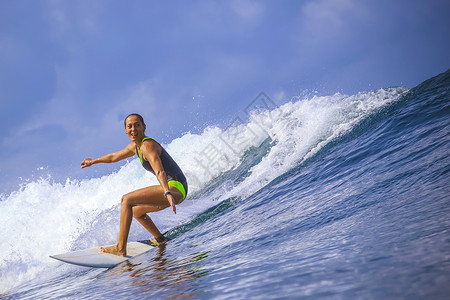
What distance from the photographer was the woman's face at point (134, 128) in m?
4.65

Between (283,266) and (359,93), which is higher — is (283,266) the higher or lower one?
the lower one

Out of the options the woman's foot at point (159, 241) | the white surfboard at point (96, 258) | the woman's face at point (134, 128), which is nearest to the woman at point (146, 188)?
the woman's face at point (134, 128)

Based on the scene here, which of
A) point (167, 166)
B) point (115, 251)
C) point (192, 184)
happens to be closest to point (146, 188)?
point (167, 166)

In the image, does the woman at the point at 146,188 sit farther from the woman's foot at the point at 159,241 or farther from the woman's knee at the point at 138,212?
the woman's foot at the point at 159,241

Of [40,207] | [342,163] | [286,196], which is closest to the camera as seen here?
[286,196]

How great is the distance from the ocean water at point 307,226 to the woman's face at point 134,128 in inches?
61.8

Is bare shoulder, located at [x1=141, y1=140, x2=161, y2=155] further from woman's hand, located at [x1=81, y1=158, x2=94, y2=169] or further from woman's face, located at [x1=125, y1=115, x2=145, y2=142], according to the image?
woman's hand, located at [x1=81, y1=158, x2=94, y2=169]

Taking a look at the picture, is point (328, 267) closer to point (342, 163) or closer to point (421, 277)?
point (421, 277)

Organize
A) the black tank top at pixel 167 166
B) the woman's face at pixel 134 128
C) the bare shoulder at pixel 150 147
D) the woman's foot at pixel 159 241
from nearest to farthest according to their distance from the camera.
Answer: the bare shoulder at pixel 150 147, the woman's face at pixel 134 128, the black tank top at pixel 167 166, the woman's foot at pixel 159 241

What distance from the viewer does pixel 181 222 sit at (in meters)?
6.99

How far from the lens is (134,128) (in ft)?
15.3

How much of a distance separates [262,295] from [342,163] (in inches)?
207

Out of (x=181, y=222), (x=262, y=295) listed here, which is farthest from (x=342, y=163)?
(x=262, y=295)

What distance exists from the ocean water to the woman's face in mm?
1571
